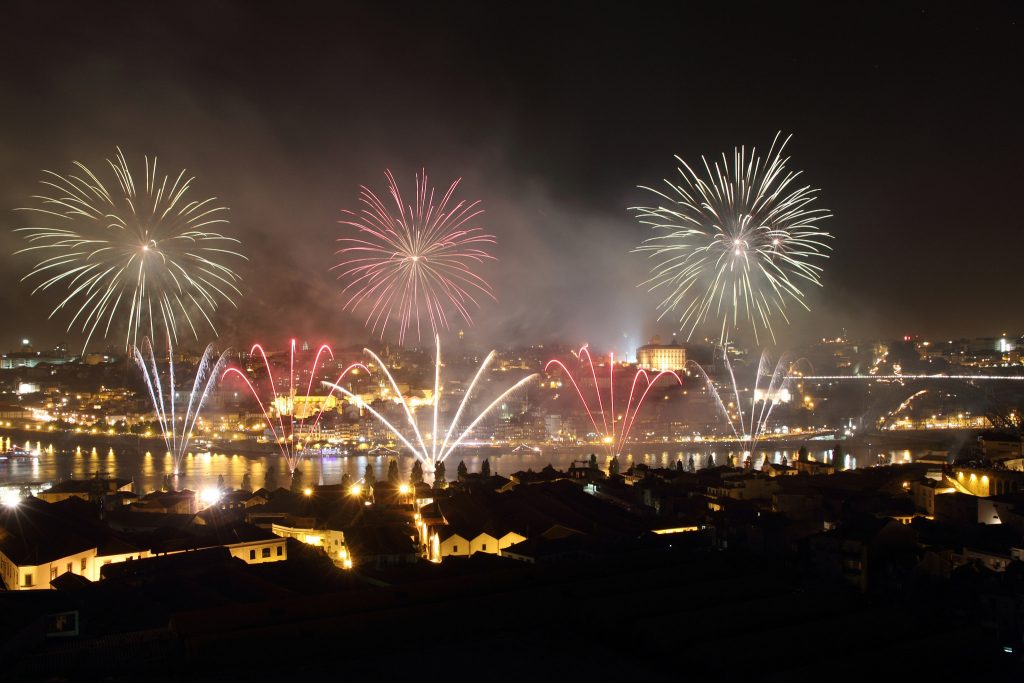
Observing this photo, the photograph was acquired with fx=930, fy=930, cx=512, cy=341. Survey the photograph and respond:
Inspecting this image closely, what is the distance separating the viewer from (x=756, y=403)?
29125 mm

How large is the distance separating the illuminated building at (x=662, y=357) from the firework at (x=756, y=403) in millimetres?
903

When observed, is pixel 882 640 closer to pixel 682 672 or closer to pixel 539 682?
pixel 682 672

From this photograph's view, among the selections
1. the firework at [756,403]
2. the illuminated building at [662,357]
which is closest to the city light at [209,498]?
the firework at [756,403]

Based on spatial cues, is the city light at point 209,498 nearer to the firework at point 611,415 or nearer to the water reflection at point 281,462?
the water reflection at point 281,462

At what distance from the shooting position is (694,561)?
524cm

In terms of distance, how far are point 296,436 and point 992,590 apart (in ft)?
61.6

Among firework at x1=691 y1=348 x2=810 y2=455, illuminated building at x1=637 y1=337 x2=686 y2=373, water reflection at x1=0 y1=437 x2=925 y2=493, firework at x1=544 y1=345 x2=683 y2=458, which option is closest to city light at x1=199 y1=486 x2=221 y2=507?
water reflection at x1=0 y1=437 x2=925 y2=493

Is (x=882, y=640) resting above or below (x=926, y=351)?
below

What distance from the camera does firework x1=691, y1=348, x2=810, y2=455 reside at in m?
22.0

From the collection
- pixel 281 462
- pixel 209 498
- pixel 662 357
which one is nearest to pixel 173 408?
pixel 281 462

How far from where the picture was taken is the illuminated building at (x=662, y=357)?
1446 inches

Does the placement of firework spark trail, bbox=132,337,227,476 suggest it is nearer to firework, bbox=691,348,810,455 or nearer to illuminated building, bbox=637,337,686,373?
firework, bbox=691,348,810,455

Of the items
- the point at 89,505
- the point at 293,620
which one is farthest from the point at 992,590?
the point at 89,505

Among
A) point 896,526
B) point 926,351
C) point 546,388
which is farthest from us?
point 926,351
